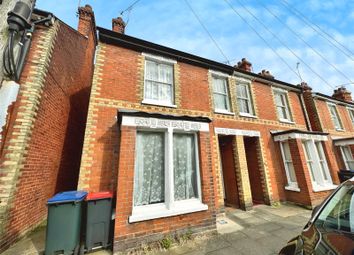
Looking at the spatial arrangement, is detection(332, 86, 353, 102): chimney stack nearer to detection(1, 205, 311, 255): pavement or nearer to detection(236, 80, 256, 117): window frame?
detection(236, 80, 256, 117): window frame

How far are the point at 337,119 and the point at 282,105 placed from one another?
6.31m

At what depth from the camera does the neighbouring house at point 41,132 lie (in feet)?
12.2

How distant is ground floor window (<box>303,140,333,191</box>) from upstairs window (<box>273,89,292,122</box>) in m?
1.83

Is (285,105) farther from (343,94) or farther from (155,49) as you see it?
(343,94)

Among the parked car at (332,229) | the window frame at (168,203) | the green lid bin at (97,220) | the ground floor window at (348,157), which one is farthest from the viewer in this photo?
the ground floor window at (348,157)

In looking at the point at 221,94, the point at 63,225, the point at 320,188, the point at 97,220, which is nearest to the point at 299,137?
the point at 320,188

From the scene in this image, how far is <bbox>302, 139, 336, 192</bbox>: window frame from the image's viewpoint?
717cm

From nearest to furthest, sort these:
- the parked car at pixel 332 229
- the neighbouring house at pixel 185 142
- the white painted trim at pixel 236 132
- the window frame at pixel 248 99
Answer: the parked car at pixel 332 229, the neighbouring house at pixel 185 142, the white painted trim at pixel 236 132, the window frame at pixel 248 99

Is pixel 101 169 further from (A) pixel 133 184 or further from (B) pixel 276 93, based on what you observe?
(B) pixel 276 93

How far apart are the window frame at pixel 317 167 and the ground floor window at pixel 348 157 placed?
349cm

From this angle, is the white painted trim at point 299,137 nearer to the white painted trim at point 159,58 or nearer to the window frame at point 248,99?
the window frame at point 248,99

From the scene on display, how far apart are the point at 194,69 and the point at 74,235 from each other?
22.8 feet

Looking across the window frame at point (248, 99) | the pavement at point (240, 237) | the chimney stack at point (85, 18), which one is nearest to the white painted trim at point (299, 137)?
the window frame at point (248, 99)

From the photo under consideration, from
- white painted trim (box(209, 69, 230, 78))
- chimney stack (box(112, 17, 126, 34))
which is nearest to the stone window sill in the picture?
white painted trim (box(209, 69, 230, 78))
